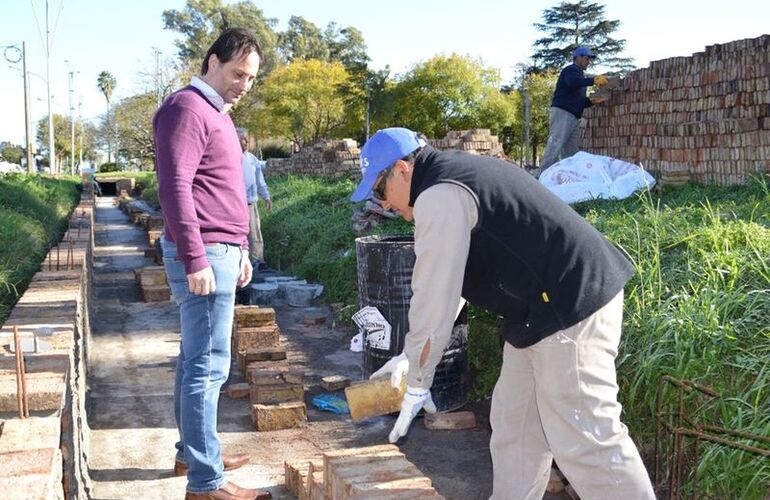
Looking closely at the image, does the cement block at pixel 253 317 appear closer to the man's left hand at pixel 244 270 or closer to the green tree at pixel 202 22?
the man's left hand at pixel 244 270

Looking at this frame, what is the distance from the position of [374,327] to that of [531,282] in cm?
221

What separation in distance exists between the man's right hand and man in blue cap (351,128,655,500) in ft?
2.75

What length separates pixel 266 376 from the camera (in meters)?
4.69

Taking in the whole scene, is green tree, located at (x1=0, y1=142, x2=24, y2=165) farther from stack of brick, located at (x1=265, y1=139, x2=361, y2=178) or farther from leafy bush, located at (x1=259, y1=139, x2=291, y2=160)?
stack of brick, located at (x1=265, y1=139, x2=361, y2=178)

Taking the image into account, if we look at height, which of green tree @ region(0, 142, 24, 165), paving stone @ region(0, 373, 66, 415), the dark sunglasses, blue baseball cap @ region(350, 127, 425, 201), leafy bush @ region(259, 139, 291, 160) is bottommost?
paving stone @ region(0, 373, 66, 415)

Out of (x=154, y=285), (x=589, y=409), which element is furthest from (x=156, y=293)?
(x=589, y=409)

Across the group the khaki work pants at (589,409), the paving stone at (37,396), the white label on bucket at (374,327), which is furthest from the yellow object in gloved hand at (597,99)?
the paving stone at (37,396)

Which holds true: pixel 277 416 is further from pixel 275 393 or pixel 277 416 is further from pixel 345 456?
pixel 345 456

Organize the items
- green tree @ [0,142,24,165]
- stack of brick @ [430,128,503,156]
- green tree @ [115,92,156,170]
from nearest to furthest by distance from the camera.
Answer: stack of brick @ [430,128,503,156] < green tree @ [115,92,156,170] < green tree @ [0,142,24,165]

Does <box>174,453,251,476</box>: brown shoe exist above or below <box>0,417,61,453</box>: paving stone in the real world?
below

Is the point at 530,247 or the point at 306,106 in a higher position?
the point at 306,106

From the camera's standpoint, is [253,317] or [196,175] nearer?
[196,175]

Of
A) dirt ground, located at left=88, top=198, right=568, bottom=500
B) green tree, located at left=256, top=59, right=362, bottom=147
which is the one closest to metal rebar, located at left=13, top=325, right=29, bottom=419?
dirt ground, located at left=88, top=198, right=568, bottom=500

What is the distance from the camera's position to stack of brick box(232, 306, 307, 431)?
4375 millimetres
